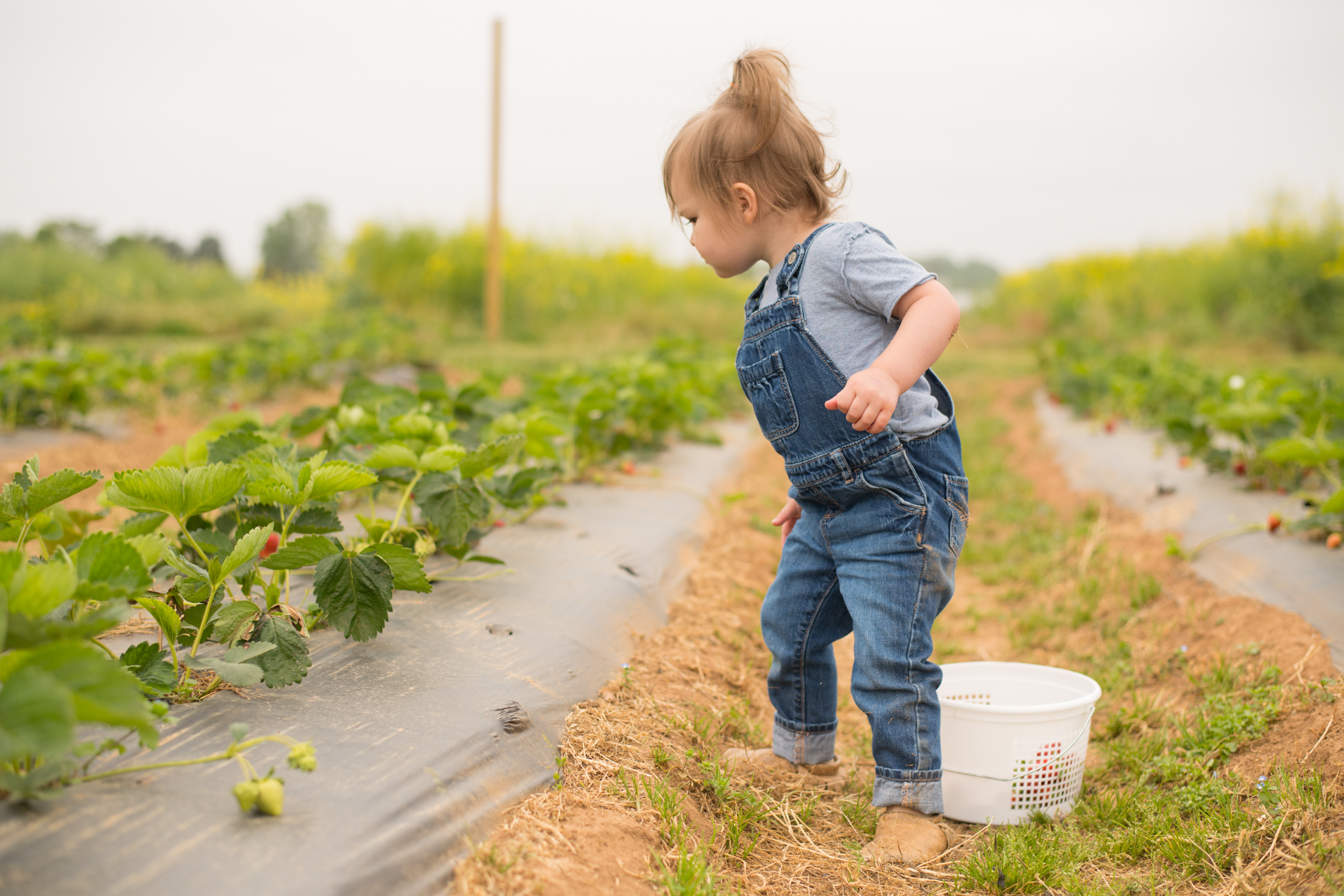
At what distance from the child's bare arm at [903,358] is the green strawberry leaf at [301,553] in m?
0.88

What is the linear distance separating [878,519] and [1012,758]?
1.73 feet

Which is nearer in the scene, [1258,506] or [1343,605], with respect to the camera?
[1343,605]

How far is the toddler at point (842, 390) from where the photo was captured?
5.27ft

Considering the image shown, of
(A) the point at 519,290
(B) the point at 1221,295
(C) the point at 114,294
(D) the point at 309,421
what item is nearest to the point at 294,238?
(C) the point at 114,294

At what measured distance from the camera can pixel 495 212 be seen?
12.0 meters

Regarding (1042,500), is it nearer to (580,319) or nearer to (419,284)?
(580,319)

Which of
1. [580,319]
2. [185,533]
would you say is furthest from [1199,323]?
[185,533]


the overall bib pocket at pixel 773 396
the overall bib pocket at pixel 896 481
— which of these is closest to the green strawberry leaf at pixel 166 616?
the overall bib pocket at pixel 773 396

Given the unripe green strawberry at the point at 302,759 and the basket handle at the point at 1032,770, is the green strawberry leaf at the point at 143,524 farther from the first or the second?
the basket handle at the point at 1032,770

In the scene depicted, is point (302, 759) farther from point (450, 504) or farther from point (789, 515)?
point (789, 515)

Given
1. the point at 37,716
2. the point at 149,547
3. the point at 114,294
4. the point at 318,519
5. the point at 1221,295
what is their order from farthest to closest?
the point at 114,294, the point at 1221,295, the point at 318,519, the point at 149,547, the point at 37,716

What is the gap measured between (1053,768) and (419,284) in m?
13.1

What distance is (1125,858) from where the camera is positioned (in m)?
1.59

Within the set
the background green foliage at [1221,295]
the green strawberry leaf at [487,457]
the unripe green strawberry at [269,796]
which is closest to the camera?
the unripe green strawberry at [269,796]
